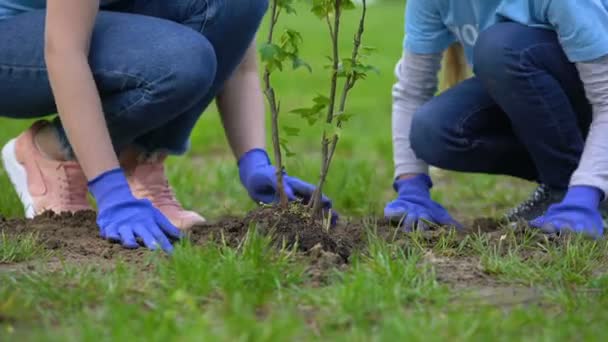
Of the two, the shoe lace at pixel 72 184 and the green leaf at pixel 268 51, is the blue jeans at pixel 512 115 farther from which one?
the shoe lace at pixel 72 184

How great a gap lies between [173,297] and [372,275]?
46cm

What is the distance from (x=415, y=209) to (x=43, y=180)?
1.18 m

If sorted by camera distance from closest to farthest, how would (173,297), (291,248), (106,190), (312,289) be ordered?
(173,297) < (312,289) < (291,248) < (106,190)

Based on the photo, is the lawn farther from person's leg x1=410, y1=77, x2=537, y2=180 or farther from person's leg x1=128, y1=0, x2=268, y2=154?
person's leg x1=128, y1=0, x2=268, y2=154

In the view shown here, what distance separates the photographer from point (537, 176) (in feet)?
11.5

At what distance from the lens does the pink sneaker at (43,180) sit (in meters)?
3.19

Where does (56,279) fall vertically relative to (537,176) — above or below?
above

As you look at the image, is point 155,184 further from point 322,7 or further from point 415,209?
point 322,7

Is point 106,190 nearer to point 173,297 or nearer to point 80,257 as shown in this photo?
point 80,257

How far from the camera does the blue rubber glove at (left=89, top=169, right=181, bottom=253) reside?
2.62 metres

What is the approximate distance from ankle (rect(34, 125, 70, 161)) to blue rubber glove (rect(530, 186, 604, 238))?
57.8 inches

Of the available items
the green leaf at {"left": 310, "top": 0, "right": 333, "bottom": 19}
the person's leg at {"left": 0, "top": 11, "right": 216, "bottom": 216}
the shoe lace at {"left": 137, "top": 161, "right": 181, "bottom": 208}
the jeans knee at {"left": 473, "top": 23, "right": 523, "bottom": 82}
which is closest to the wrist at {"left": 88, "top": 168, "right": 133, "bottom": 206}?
the person's leg at {"left": 0, "top": 11, "right": 216, "bottom": 216}

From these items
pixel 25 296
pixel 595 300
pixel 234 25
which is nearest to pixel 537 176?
pixel 234 25

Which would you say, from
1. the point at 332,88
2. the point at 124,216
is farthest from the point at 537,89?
the point at 124,216
